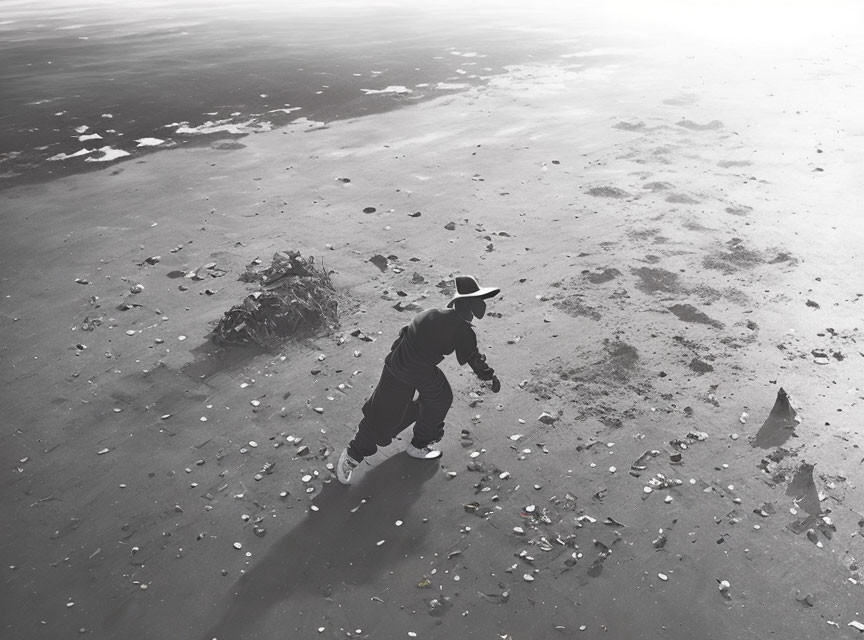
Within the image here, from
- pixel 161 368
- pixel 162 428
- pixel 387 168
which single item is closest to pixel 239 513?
pixel 162 428

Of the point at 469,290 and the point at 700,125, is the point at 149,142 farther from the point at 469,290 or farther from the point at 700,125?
the point at 700,125

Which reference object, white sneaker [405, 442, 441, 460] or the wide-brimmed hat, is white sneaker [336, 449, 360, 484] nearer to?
white sneaker [405, 442, 441, 460]

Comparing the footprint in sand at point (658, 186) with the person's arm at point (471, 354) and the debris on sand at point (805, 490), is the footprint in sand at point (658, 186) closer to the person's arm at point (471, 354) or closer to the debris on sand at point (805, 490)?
the debris on sand at point (805, 490)

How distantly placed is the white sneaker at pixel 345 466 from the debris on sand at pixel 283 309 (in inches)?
81.7

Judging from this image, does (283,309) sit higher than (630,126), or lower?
lower

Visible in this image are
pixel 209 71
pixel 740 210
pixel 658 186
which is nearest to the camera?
pixel 740 210

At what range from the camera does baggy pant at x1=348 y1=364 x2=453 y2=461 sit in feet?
16.5

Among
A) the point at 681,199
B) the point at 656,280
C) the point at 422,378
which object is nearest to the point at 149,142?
the point at 681,199

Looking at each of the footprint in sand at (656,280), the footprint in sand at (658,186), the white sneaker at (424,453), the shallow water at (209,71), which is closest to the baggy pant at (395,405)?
the white sneaker at (424,453)

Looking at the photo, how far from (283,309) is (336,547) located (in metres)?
3.00

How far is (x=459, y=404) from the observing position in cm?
598

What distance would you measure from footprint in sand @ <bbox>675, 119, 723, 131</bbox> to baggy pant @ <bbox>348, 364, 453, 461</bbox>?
967 cm

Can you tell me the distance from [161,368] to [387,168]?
5.79 metres

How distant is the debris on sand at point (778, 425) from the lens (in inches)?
211
